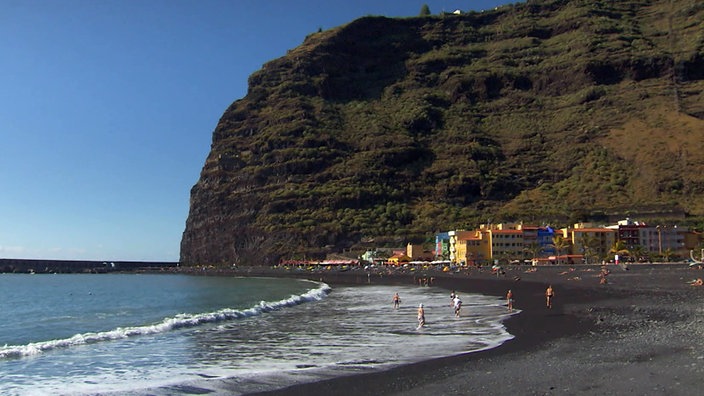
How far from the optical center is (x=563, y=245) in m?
99.8

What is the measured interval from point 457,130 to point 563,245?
60396 mm

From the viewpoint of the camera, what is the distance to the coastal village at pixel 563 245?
9738 centimetres

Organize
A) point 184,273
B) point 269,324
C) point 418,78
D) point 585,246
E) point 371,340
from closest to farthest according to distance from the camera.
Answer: point 371,340 → point 269,324 → point 585,246 → point 184,273 → point 418,78

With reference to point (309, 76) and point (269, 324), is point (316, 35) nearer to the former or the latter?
point (309, 76)

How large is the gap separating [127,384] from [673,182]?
116 m

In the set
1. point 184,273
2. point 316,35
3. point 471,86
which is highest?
point 316,35

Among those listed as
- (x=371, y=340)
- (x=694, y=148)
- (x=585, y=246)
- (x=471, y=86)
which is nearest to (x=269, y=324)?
(x=371, y=340)

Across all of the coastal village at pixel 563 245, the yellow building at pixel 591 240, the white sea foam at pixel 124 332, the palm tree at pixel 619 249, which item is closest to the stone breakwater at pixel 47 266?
the coastal village at pixel 563 245

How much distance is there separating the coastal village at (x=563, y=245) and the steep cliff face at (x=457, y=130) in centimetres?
1123

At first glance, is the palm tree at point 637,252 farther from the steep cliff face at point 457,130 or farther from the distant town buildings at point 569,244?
the steep cliff face at point 457,130

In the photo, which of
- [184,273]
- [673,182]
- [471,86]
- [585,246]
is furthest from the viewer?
[471,86]

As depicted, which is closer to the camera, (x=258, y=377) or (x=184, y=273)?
(x=258, y=377)

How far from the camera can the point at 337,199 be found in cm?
13725

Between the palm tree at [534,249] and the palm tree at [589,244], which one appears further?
the palm tree at [534,249]
